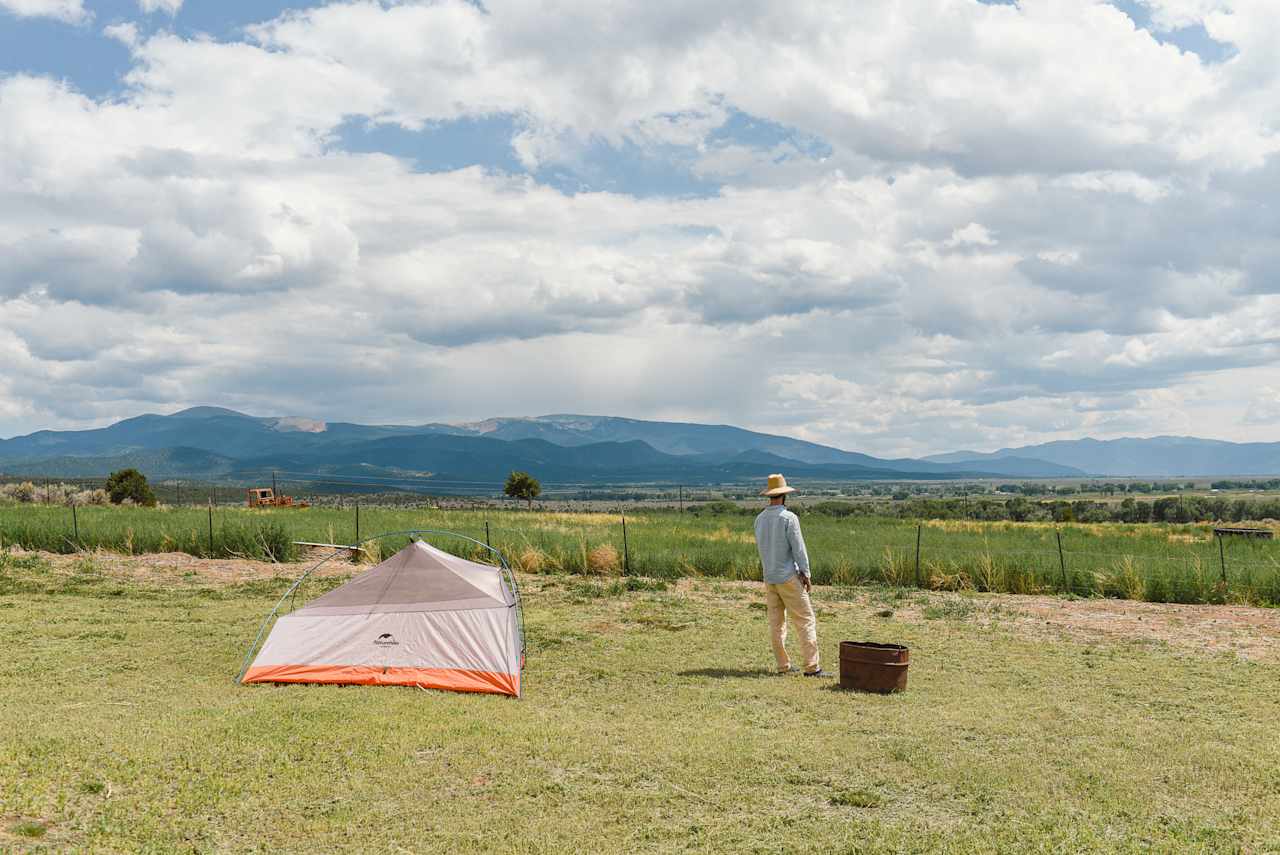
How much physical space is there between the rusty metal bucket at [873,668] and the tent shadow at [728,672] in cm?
122

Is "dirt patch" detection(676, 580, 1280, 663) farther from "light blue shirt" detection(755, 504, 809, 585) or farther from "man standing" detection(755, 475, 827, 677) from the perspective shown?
"light blue shirt" detection(755, 504, 809, 585)

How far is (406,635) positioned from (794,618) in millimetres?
4545

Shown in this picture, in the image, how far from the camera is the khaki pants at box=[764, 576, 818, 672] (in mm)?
11617

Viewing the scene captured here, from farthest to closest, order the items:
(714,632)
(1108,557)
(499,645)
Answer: (1108,557) < (714,632) < (499,645)

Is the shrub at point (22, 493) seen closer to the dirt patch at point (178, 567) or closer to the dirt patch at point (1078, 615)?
the dirt patch at point (178, 567)

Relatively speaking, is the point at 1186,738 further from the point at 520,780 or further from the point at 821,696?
the point at 520,780

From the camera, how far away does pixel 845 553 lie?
25.8 meters

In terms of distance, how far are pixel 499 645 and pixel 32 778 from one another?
5133 millimetres

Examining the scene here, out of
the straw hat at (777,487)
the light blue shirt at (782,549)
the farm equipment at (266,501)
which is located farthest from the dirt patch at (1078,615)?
the farm equipment at (266,501)

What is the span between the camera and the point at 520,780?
758 cm

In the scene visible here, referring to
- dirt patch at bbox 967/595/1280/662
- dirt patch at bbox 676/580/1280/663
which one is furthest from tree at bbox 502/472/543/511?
dirt patch at bbox 967/595/1280/662

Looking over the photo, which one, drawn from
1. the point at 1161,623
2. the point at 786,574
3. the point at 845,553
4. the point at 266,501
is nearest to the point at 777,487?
the point at 786,574

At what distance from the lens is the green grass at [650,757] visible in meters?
6.46

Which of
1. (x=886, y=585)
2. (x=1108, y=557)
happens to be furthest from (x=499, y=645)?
(x=1108, y=557)
